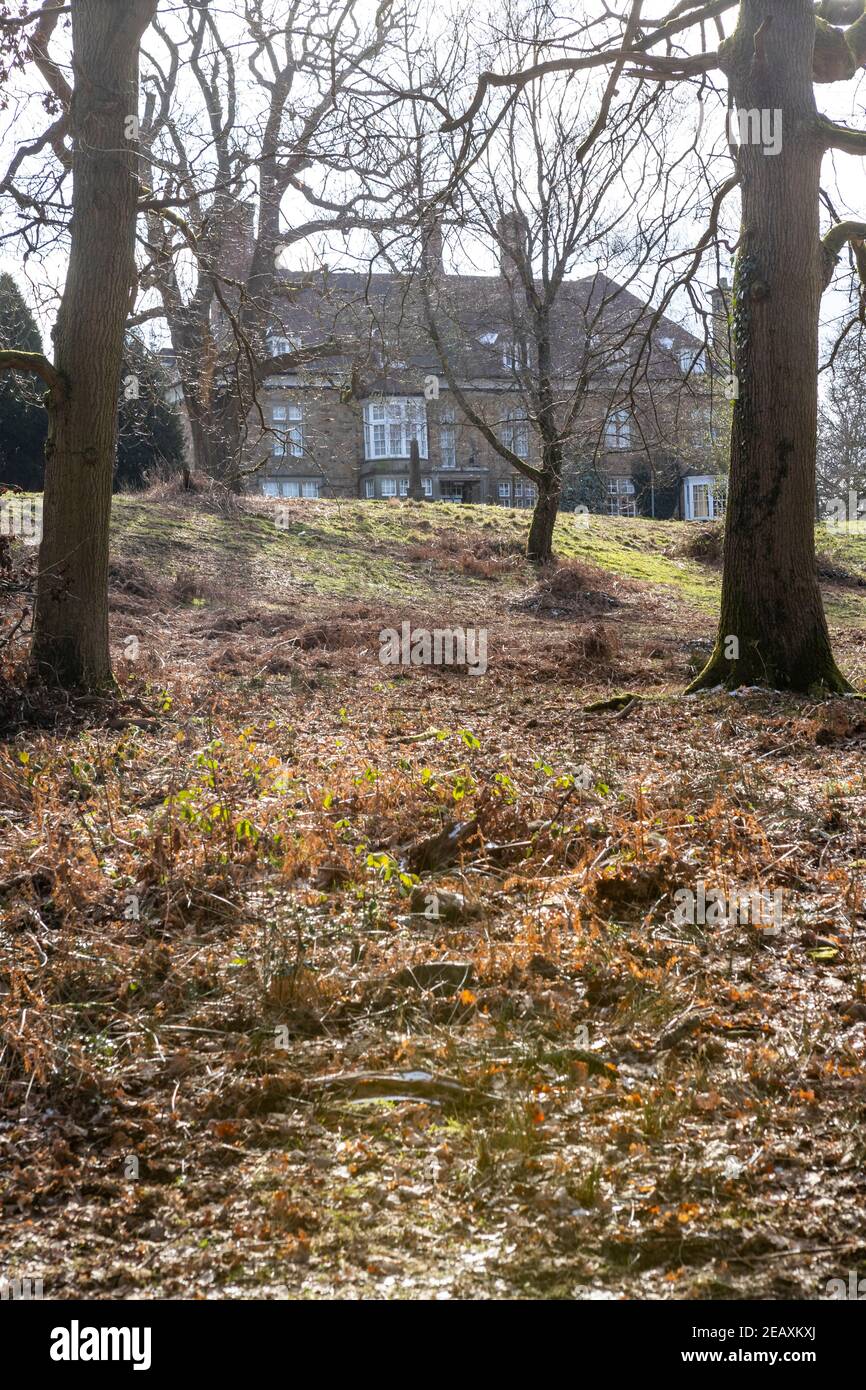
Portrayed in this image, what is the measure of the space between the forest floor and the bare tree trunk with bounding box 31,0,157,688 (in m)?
1.00

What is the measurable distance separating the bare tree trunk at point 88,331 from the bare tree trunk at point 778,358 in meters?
5.05

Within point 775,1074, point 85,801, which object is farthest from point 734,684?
point 775,1074

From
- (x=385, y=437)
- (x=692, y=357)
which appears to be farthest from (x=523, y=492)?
(x=692, y=357)

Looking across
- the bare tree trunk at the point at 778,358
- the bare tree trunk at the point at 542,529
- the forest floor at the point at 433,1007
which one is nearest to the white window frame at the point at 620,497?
the bare tree trunk at the point at 542,529

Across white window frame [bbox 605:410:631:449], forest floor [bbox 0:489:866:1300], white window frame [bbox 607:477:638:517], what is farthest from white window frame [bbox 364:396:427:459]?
forest floor [bbox 0:489:866:1300]

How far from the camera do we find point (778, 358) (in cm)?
951

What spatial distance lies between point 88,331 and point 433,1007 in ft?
24.6

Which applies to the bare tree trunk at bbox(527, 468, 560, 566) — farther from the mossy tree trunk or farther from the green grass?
the green grass

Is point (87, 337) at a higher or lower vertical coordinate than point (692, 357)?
lower

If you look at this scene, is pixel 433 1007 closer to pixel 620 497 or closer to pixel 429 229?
pixel 429 229

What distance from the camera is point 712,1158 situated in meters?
3.33

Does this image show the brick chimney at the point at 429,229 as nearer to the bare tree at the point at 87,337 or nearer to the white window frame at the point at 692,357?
the bare tree at the point at 87,337

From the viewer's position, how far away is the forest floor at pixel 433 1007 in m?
3.07
